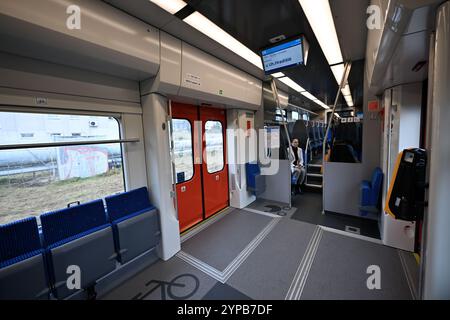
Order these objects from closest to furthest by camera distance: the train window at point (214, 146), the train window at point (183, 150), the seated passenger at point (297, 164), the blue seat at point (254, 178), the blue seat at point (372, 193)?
the blue seat at point (372, 193), the train window at point (183, 150), the train window at point (214, 146), the blue seat at point (254, 178), the seated passenger at point (297, 164)

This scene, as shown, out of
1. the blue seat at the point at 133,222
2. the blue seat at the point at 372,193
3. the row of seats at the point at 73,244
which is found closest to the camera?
the row of seats at the point at 73,244

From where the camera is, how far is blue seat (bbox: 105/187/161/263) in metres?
2.21

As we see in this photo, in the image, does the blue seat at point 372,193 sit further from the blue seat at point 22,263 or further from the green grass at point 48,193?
the blue seat at point 22,263

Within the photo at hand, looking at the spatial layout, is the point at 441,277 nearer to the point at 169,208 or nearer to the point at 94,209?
the point at 169,208

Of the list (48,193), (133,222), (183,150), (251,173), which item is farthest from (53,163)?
(251,173)

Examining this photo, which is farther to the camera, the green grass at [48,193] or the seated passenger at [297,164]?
the seated passenger at [297,164]

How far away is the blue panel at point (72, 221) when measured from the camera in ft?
5.94

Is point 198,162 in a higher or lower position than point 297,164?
higher

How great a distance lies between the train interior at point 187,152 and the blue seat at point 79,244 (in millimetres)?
13

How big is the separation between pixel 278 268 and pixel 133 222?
1970 mm

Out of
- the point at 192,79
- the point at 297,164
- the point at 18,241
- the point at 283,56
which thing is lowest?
the point at 18,241

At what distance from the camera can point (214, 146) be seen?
163 inches

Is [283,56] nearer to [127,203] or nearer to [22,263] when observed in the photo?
[127,203]

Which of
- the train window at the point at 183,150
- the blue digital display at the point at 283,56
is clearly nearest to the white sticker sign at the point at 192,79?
the train window at the point at 183,150
